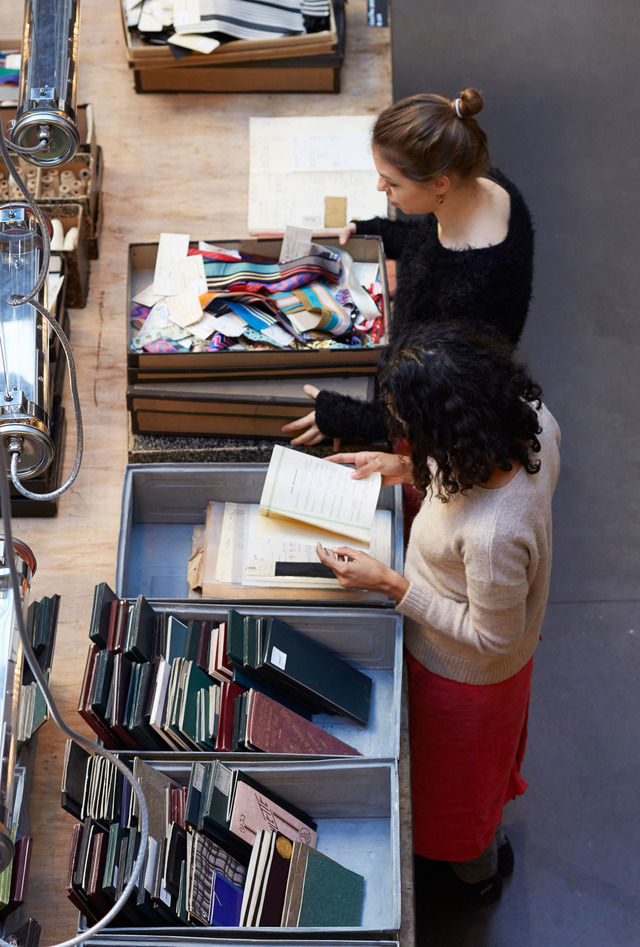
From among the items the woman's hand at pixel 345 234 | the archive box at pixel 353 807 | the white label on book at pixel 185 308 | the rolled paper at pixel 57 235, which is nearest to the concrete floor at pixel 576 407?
the archive box at pixel 353 807

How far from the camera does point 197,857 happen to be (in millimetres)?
1458

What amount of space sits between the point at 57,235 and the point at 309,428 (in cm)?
86

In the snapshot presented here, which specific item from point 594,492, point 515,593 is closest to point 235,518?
point 515,593

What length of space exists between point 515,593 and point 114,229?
1.63 meters

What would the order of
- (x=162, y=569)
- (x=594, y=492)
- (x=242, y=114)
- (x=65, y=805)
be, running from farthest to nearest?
(x=594, y=492), (x=242, y=114), (x=162, y=569), (x=65, y=805)

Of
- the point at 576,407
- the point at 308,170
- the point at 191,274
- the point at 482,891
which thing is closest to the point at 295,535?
the point at 191,274

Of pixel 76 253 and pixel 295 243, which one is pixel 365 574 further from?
pixel 76 253

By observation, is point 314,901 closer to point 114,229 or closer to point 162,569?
point 162,569

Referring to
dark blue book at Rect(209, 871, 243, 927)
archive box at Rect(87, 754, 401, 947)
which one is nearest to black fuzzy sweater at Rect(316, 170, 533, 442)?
archive box at Rect(87, 754, 401, 947)

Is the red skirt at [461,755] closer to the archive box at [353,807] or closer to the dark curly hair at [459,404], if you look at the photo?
the archive box at [353,807]

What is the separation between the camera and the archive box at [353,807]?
155 centimetres

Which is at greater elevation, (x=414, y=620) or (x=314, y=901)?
(x=414, y=620)

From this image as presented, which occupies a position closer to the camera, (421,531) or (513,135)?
(421,531)

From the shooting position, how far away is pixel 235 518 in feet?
6.64
